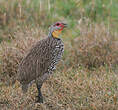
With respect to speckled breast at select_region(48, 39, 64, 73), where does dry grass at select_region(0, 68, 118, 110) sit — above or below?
below

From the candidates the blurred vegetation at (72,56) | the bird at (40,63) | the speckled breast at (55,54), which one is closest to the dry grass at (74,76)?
the blurred vegetation at (72,56)

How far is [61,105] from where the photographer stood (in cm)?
486

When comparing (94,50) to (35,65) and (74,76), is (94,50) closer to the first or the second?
(74,76)

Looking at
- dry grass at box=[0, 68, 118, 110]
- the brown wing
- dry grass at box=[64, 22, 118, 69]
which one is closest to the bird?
the brown wing

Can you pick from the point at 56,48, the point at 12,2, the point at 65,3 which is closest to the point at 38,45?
the point at 56,48

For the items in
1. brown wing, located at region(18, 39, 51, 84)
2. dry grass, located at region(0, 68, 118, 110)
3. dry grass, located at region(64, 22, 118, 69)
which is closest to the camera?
dry grass, located at region(0, 68, 118, 110)

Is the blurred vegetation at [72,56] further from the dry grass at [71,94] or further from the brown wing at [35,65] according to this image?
the brown wing at [35,65]

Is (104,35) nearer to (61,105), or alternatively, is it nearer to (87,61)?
(87,61)

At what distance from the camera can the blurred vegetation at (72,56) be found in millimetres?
5020

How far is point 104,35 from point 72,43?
0.66 m

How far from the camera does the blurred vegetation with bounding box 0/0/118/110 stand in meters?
5.02

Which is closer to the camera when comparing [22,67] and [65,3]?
[22,67]

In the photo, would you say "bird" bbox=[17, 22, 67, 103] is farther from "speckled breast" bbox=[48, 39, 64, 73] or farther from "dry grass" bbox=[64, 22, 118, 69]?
"dry grass" bbox=[64, 22, 118, 69]

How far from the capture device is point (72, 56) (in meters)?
6.54
